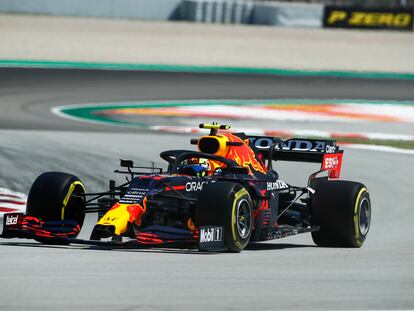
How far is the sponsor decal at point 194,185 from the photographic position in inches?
405

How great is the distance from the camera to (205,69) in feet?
112

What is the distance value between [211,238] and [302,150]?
112 inches

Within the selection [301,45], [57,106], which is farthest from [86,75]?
[301,45]

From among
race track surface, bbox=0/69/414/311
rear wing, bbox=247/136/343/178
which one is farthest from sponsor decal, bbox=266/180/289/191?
rear wing, bbox=247/136/343/178

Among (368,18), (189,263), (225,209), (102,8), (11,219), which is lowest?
(189,263)

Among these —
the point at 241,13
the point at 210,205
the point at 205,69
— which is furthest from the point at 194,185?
the point at 241,13

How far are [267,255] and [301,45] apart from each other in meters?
29.7

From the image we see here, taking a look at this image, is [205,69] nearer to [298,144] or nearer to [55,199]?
[298,144]

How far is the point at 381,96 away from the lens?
28562mm

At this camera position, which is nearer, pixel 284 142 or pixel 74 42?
pixel 284 142

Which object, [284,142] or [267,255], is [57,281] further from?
[284,142]

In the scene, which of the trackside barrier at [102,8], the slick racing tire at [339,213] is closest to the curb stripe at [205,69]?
the trackside barrier at [102,8]

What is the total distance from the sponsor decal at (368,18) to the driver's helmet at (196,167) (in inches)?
1389

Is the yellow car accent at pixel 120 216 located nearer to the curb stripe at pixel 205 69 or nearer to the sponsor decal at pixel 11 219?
the sponsor decal at pixel 11 219
